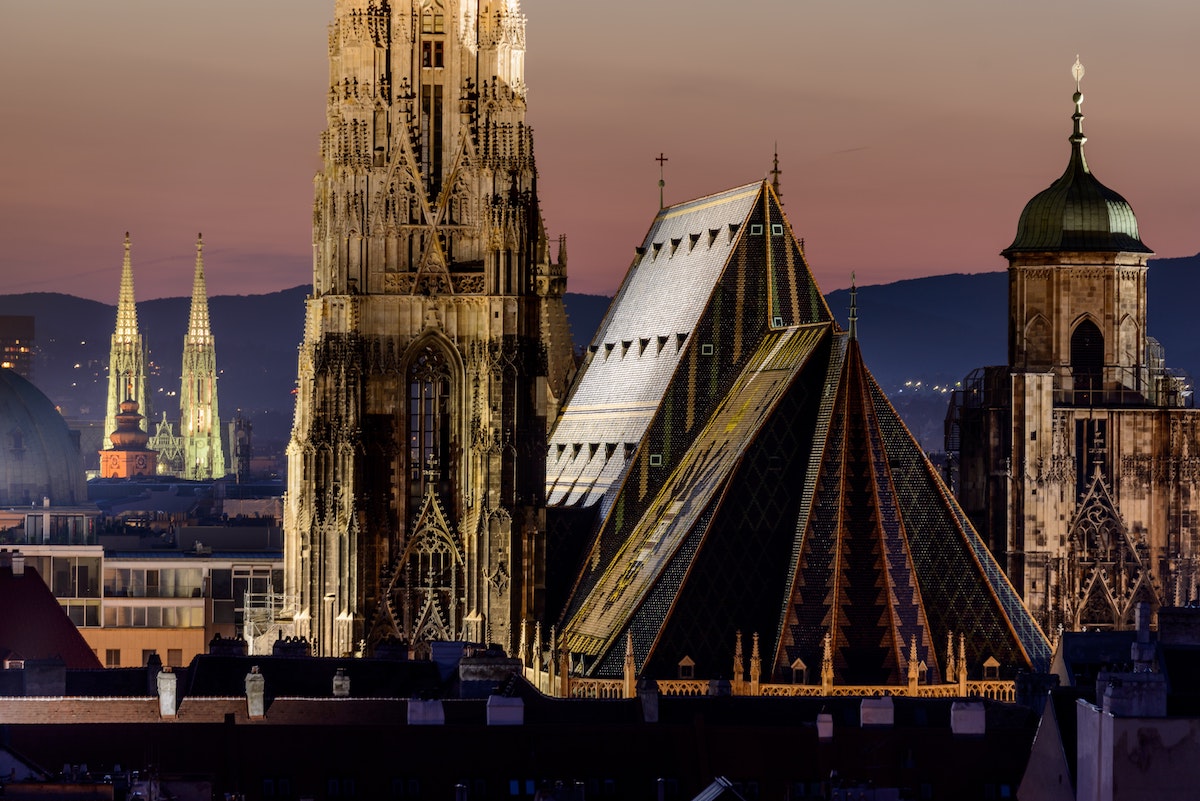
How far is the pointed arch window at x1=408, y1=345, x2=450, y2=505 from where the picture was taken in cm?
11919

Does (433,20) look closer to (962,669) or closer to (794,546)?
(794,546)

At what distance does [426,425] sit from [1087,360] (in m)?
28.2

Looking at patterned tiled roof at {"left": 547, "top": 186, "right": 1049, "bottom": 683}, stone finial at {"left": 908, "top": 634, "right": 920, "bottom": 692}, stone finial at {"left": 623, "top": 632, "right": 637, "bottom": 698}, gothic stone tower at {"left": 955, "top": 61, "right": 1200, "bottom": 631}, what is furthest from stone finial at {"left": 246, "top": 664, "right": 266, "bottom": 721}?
gothic stone tower at {"left": 955, "top": 61, "right": 1200, "bottom": 631}

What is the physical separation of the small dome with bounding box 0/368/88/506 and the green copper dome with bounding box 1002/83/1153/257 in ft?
254

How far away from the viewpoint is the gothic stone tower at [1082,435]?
124m

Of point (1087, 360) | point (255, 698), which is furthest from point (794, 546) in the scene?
point (1087, 360)

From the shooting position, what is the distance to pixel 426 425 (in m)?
119

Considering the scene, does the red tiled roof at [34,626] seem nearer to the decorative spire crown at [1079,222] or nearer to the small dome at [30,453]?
the decorative spire crown at [1079,222]

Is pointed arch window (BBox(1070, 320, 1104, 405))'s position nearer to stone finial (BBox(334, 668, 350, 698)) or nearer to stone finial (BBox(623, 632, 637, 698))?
stone finial (BBox(623, 632, 637, 698))

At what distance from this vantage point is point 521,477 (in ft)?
382

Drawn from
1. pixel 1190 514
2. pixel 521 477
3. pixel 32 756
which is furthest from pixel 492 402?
pixel 32 756

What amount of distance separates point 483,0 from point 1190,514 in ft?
Answer: 115

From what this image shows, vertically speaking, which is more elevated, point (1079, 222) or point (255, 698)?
point (1079, 222)

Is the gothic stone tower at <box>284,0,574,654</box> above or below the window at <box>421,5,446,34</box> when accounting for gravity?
below
